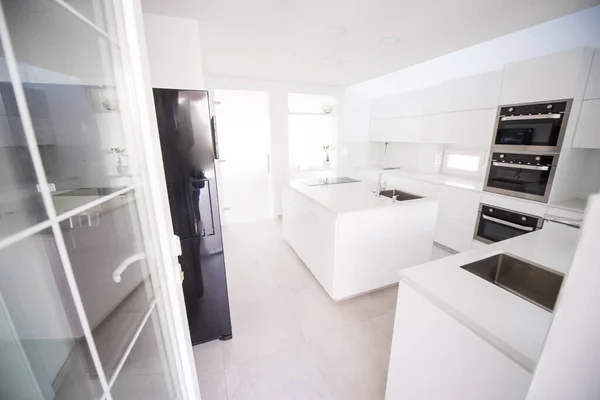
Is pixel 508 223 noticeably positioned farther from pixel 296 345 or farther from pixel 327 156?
pixel 327 156

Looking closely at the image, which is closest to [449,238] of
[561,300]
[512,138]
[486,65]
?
[512,138]

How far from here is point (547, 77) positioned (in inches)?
84.0

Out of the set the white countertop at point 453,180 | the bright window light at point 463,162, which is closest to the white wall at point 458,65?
the bright window light at point 463,162

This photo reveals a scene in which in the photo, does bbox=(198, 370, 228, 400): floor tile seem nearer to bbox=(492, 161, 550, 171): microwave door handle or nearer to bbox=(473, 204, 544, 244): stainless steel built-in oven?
bbox=(473, 204, 544, 244): stainless steel built-in oven

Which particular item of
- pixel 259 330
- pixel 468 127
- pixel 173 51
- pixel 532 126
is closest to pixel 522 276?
pixel 259 330

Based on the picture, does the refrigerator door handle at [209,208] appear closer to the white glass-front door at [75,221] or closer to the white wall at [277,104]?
the white glass-front door at [75,221]

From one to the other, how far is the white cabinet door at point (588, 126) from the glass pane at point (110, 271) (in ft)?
10.8

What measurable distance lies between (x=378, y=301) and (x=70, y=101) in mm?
2462

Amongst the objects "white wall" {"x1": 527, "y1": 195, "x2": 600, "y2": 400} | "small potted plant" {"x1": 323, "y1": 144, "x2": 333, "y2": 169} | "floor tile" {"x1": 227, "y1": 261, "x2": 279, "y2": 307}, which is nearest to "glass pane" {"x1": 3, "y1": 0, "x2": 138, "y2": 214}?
"white wall" {"x1": 527, "y1": 195, "x2": 600, "y2": 400}

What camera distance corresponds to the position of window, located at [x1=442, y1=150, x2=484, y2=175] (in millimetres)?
3233

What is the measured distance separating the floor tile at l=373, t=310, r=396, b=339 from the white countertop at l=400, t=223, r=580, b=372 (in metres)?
1.02

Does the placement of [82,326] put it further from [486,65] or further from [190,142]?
[486,65]

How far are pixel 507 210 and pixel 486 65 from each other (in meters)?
1.68

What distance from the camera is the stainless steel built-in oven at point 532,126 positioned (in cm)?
209
